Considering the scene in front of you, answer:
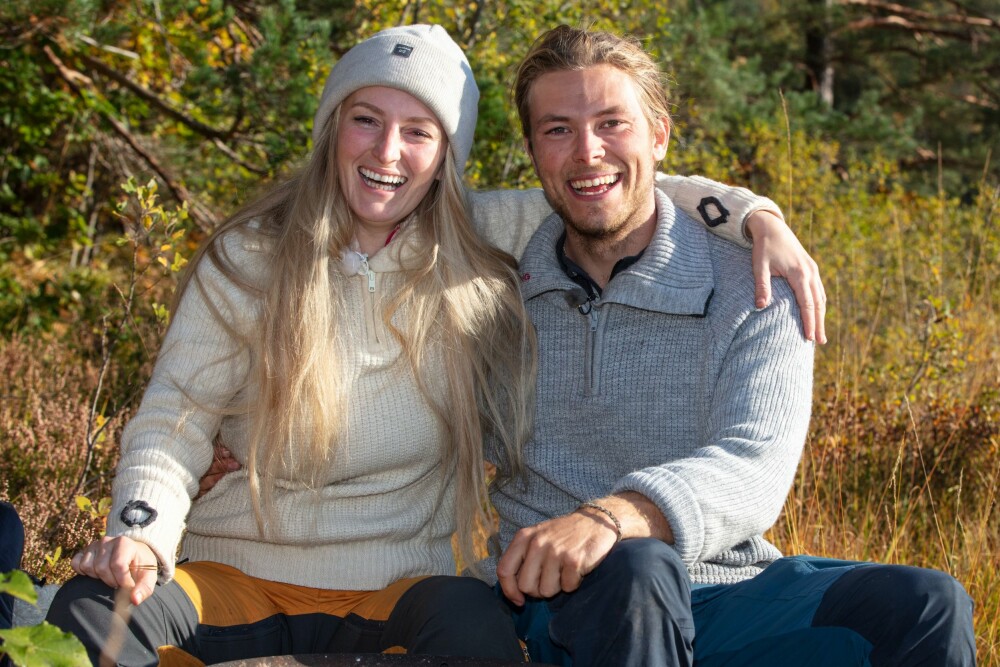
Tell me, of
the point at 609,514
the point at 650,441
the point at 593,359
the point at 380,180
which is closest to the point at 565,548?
the point at 609,514

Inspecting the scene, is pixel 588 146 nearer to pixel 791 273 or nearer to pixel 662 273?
pixel 662 273

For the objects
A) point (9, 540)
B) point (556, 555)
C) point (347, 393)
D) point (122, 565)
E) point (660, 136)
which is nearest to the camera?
point (556, 555)

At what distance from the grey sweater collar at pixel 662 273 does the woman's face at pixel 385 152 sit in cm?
38

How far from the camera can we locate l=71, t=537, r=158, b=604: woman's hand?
2109 mm

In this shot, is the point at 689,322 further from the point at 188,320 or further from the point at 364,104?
the point at 188,320

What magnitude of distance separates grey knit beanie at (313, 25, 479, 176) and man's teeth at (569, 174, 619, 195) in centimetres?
34

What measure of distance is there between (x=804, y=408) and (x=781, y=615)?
47cm

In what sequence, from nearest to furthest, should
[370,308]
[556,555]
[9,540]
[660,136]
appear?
1. [556,555]
2. [9,540]
3. [370,308]
4. [660,136]

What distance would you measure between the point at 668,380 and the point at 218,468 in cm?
111

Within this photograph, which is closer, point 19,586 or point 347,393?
point 19,586

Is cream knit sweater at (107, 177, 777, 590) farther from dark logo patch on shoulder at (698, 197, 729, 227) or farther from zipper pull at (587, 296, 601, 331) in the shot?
zipper pull at (587, 296, 601, 331)

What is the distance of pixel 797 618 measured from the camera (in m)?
2.13

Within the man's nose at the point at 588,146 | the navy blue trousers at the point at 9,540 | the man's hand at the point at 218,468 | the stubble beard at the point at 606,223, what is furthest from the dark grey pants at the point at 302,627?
the man's nose at the point at 588,146

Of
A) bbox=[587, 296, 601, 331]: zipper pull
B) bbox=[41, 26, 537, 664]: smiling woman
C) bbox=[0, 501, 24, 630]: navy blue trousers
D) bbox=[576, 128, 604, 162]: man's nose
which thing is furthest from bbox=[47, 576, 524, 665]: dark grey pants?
bbox=[576, 128, 604, 162]: man's nose
